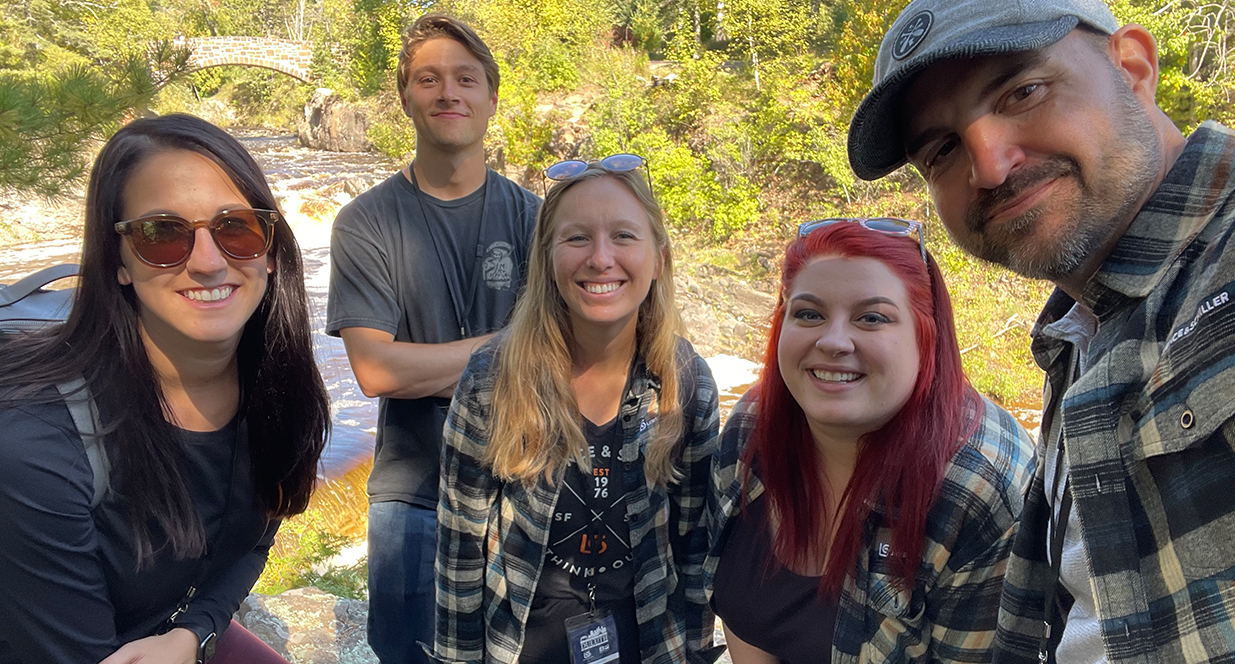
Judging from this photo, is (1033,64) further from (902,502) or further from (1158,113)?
(902,502)

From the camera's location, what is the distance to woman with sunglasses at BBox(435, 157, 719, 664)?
6.44ft

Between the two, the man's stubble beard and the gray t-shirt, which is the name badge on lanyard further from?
the man's stubble beard

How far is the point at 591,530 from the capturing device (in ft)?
6.46

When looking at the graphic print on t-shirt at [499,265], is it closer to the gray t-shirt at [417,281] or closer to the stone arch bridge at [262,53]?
the gray t-shirt at [417,281]

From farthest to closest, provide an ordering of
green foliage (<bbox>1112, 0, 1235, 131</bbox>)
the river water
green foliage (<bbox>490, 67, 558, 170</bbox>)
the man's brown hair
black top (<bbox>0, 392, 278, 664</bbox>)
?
green foliage (<bbox>490, 67, 558, 170</bbox>) < green foliage (<bbox>1112, 0, 1235, 131</bbox>) < the river water < the man's brown hair < black top (<bbox>0, 392, 278, 664</bbox>)

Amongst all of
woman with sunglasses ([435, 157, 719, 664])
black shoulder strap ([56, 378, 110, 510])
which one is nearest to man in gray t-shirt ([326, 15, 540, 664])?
woman with sunglasses ([435, 157, 719, 664])

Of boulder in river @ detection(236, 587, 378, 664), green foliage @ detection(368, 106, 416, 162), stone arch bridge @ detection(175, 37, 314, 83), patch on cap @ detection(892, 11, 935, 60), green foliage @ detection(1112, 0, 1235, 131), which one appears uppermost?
stone arch bridge @ detection(175, 37, 314, 83)

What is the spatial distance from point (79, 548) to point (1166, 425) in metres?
1.85

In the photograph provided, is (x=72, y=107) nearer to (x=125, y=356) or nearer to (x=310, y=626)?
(x=125, y=356)

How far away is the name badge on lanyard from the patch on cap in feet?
4.86

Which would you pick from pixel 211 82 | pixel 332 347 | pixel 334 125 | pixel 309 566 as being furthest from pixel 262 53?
pixel 309 566

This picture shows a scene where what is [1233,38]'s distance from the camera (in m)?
9.96

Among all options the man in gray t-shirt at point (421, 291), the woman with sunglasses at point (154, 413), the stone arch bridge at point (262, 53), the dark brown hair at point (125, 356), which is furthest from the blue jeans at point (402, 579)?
the stone arch bridge at point (262, 53)

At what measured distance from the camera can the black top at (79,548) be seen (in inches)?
57.4
